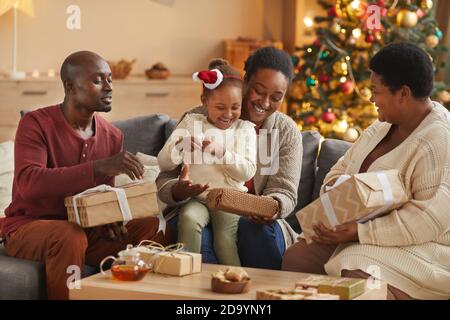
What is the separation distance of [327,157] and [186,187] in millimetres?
799

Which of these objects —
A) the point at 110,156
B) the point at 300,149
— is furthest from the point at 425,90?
the point at 110,156

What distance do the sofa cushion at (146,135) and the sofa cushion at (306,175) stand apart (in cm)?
66

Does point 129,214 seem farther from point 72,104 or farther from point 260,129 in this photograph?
point 260,129

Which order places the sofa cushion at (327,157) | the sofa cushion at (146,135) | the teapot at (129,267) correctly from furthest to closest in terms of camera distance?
1. the sofa cushion at (146,135)
2. the sofa cushion at (327,157)
3. the teapot at (129,267)

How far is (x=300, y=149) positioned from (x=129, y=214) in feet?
2.65

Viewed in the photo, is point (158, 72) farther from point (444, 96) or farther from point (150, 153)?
point (150, 153)

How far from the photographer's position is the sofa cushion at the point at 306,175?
12.0 ft

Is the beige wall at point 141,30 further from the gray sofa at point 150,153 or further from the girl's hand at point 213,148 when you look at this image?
the girl's hand at point 213,148

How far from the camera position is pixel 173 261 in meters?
2.72

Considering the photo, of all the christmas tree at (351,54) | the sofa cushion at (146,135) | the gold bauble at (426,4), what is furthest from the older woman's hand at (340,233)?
the gold bauble at (426,4)

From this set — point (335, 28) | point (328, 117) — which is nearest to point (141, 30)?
point (335, 28)

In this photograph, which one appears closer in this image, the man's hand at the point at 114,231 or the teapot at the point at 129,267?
the teapot at the point at 129,267

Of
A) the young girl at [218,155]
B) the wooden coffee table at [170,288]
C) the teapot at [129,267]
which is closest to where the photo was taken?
the wooden coffee table at [170,288]
